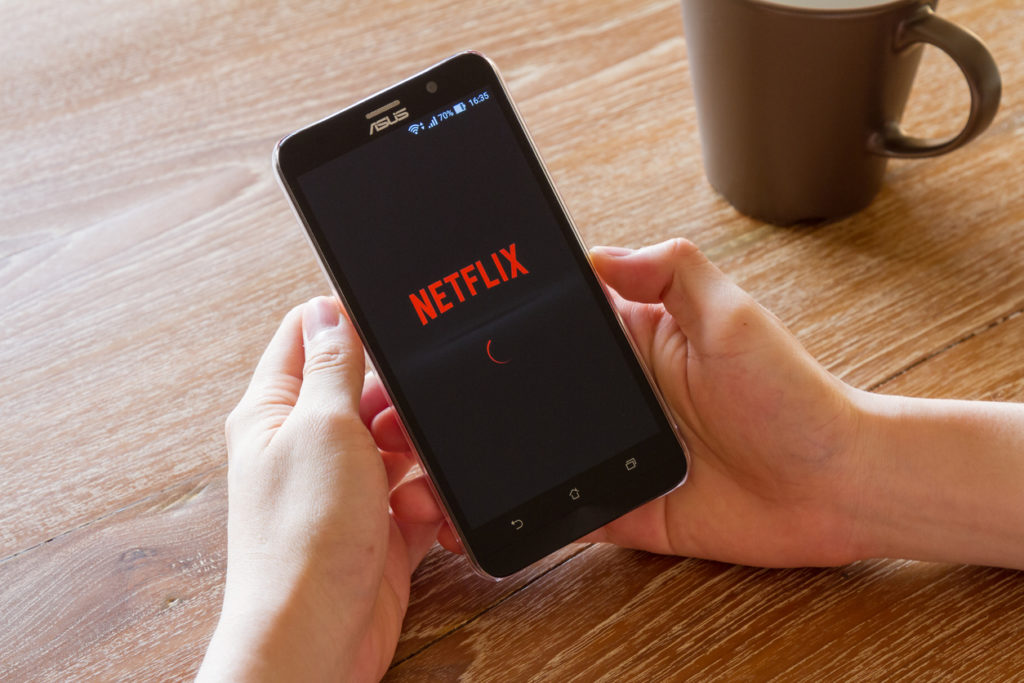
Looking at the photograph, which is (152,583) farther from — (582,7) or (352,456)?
(582,7)

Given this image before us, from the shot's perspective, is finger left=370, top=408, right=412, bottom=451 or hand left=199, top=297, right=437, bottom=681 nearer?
hand left=199, top=297, right=437, bottom=681

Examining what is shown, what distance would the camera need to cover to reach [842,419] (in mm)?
546

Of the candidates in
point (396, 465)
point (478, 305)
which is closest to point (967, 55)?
point (478, 305)

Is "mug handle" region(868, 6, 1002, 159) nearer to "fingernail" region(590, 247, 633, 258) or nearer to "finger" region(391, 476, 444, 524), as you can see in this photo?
"fingernail" region(590, 247, 633, 258)

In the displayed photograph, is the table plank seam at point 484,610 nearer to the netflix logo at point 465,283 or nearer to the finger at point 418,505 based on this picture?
the finger at point 418,505

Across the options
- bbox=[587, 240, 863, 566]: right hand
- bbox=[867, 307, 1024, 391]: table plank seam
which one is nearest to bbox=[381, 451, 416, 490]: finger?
bbox=[587, 240, 863, 566]: right hand

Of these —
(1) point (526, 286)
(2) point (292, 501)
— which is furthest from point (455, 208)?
(2) point (292, 501)

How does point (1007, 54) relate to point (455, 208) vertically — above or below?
below

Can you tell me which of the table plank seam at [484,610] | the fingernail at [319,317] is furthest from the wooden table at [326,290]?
the fingernail at [319,317]

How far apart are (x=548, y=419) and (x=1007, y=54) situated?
1.68 ft

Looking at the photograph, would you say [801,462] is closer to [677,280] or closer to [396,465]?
[677,280]

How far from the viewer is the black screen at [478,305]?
56cm

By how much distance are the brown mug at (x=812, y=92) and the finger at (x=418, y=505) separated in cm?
32

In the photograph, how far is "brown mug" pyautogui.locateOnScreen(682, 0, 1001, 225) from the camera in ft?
1.88
